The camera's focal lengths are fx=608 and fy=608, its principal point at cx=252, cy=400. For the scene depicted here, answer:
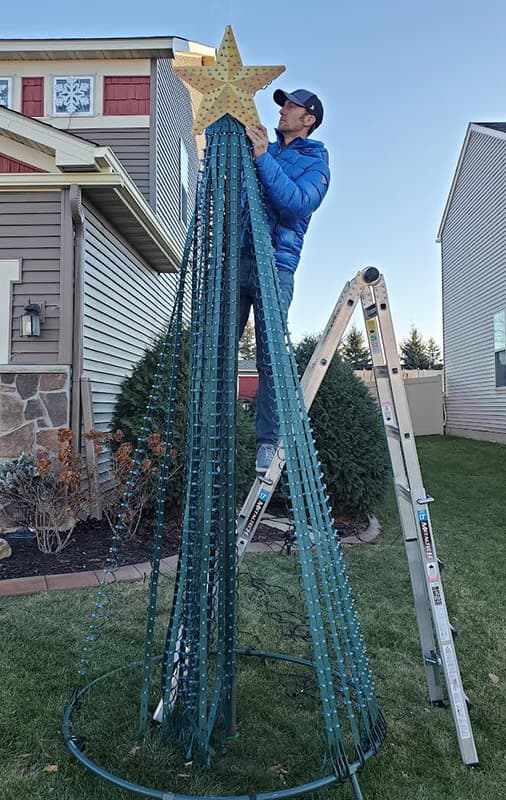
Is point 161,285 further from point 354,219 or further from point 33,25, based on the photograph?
point 33,25

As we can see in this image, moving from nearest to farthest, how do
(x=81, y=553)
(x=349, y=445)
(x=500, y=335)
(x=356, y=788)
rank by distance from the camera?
1. (x=356, y=788)
2. (x=81, y=553)
3. (x=349, y=445)
4. (x=500, y=335)

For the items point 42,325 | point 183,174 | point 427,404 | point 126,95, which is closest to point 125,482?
point 42,325

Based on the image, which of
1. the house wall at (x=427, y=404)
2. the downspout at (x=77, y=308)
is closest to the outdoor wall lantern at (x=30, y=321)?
the downspout at (x=77, y=308)

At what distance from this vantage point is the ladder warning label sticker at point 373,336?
6.60 ft

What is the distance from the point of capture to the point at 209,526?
1648 mm

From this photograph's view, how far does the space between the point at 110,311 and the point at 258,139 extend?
4.36 m

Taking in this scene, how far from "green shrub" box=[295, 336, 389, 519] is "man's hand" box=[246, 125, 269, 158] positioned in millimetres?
3769

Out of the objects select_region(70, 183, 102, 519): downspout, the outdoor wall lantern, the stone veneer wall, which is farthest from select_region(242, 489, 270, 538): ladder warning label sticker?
the outdoor wall lantern

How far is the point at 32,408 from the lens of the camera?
4.86 meters

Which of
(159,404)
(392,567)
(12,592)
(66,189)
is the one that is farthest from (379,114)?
(12,592)

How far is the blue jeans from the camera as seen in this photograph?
1.96m

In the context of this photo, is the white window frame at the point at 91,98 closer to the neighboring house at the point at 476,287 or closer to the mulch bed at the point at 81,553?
the mulch bed at the point at 81,553

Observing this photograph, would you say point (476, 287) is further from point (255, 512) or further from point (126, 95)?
point (255, 512)

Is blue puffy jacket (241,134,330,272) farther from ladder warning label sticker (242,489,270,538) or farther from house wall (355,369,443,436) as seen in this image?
house wall (355,369,443,436)
